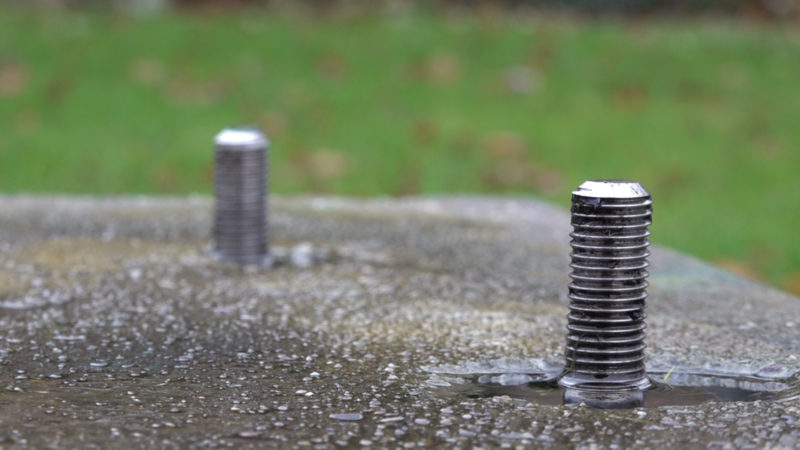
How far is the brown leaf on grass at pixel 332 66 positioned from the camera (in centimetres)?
834

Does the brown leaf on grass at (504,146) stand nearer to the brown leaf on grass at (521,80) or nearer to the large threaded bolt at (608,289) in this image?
the brown leaf on grass at (521,80)

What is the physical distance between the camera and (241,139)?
138 inches

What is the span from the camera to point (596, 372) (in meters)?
2.23

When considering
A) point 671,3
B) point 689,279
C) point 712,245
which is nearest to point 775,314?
point 689,279

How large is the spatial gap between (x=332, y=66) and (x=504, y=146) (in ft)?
6.27

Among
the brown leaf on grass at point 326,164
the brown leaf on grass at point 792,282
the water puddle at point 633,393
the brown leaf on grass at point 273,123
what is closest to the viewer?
the water puddle at point 633,393

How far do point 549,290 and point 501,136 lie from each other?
415cm

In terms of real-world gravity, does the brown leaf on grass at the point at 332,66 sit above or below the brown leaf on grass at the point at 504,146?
above

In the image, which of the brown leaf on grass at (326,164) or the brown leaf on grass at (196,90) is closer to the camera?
the brown leaf on grass at (326,164)

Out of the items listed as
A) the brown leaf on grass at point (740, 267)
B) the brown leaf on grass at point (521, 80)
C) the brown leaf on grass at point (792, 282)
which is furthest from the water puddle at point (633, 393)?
the brown leaf on grass at point (521, 80)

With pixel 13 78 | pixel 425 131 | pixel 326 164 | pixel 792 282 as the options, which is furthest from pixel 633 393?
pixel 13 78

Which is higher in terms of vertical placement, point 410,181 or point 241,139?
point 241,139

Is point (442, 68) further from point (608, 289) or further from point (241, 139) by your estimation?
point (608, 289)

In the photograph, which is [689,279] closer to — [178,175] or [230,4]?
[178,175]
